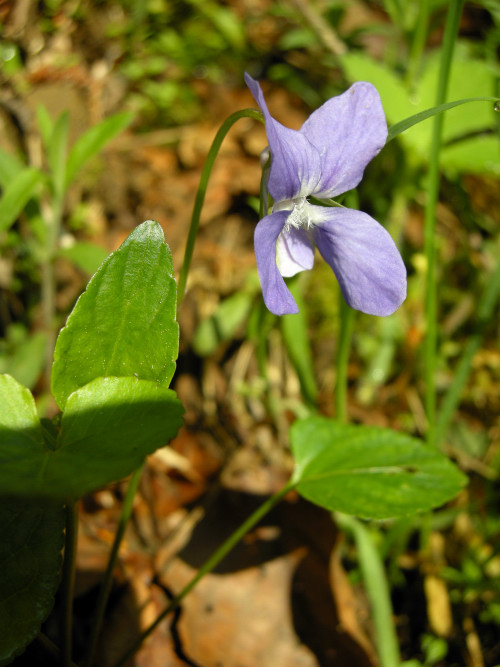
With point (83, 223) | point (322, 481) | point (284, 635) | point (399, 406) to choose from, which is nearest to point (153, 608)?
point (284, 635)

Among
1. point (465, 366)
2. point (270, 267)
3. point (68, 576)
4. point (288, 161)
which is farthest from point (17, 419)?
point (465, 366)

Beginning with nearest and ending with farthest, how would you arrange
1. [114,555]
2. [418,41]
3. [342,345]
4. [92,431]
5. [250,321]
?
[92,431] < [114,555] < [342,345] < [250,321] < [418,41]

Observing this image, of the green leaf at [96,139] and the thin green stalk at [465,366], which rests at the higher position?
the green leaf at [96,139]

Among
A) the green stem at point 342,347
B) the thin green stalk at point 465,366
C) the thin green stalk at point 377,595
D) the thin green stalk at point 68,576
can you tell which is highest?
the thin green stalk at point 68,576

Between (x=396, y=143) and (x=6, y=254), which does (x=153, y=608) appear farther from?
(x=396, y=143)

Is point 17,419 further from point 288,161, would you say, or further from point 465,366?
point 465,366

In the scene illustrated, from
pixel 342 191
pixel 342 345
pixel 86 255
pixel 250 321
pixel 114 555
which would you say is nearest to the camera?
pixel 342 191

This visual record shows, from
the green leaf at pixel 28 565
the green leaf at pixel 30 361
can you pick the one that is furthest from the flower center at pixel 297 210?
the green leaf at pixel 30 361

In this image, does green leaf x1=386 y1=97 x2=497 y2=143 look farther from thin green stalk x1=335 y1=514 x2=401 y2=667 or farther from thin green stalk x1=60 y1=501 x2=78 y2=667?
thin green stalk x1=335 y1=514 x2=401 y2=667

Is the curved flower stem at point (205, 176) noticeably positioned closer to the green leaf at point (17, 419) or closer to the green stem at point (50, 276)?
the green leaf at point (17, 419)
